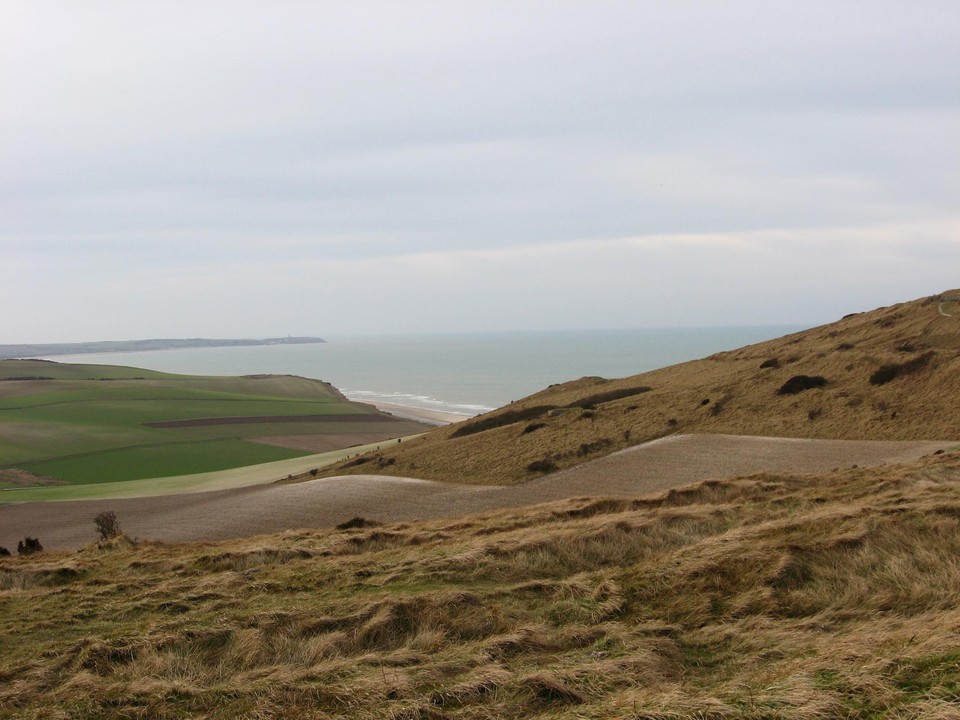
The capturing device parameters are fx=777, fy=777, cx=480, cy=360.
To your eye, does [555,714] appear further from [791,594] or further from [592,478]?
[592,478]

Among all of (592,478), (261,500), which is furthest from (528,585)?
(261,500)

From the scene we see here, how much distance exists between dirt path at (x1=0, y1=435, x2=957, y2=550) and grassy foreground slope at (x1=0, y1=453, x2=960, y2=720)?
11.4 metres

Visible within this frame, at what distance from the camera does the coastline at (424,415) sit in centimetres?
9875

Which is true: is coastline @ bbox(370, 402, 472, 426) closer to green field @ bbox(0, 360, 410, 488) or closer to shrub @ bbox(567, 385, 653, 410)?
green field @ bbox(0, 360, 410, 488)

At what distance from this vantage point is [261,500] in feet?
111

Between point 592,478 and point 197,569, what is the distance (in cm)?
1870

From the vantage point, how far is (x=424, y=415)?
347 feet

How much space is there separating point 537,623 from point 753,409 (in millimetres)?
30560

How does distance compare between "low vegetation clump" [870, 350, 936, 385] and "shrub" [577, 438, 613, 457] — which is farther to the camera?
"low vegetation clump" [870, 350, 936, 385]

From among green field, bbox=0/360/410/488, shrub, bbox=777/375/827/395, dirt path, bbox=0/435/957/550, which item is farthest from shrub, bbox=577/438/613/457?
green field, bbox=0/360/410/488

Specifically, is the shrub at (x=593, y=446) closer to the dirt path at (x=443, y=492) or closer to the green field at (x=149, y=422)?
the dirt path at (x=443, y=492)

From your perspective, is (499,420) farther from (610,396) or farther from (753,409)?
(753,409)

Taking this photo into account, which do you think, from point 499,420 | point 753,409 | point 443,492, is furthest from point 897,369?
point 443,492

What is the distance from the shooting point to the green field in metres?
63.3
